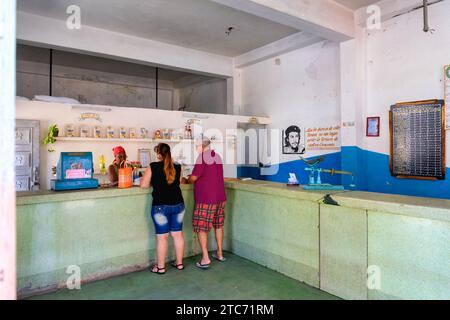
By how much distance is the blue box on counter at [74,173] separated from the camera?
3.04 metres

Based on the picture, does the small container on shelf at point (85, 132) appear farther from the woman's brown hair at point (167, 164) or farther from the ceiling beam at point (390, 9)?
the ceiling beam at point (390, 9)

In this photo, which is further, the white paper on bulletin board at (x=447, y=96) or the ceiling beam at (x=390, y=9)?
the ceiling beam at (x=390, y=9)

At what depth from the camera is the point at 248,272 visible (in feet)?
10.7

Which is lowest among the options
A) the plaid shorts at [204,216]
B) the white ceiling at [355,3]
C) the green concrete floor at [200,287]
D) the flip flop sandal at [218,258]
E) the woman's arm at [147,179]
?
the green concrete floor at [200,287]

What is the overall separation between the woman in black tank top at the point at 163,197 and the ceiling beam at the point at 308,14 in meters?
2.00

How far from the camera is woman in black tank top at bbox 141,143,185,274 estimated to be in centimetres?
315

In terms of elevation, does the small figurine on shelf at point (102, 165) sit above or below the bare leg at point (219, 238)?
above

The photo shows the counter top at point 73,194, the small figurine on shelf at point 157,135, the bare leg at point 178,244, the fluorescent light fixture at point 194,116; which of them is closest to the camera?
the counter top at point 73,194

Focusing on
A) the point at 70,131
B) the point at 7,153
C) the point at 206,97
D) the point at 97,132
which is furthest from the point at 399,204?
the point at 206,97

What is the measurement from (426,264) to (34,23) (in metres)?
5.85

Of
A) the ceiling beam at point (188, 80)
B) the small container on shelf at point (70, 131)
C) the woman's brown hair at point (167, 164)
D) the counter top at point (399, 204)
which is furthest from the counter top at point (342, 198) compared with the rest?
the ceiling beam at point (188, 80)

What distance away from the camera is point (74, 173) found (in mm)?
3133

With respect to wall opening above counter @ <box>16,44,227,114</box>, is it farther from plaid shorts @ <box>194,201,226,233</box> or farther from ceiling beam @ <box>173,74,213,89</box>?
plaid shorts @ <box>194,201,226,233</box>

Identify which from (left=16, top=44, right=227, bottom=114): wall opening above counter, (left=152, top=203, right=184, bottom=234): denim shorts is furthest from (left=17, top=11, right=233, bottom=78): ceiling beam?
(left=152, top=203, right=184, bottom=234): denim shorts
